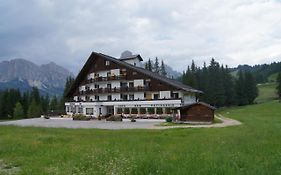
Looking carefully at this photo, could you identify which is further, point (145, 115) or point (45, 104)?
point (45, 104)

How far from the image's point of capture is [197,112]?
48.8 m

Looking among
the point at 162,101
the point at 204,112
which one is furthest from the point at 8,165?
the point at 162,101

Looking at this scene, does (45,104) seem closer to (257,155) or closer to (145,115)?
(145,115)

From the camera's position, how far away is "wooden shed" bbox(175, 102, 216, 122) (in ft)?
156

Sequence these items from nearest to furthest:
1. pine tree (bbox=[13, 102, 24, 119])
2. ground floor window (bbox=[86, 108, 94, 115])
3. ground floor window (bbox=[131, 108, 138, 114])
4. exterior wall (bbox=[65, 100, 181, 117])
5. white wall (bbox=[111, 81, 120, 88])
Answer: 1. exterior wall (bbox=[65, 100, 181, 117])
2. ground floor window (bbox=[131, 108, 138, 114])
3. white wall (bbox=[111, 81, 120, 88])
4. ground floor window (bbox=[86, 108, 94, 115])
5. pine tree (bbox=[13, 102, 24, 119])

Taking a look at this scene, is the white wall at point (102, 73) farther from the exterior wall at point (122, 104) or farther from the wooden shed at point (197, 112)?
the wooden shed at point (197, 112)

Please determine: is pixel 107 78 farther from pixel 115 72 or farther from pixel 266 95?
pixel 266 95

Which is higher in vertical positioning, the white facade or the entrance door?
the white facade

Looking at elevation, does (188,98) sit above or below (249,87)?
below

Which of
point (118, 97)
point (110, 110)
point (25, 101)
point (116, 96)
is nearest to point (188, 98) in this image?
point (118, 97)

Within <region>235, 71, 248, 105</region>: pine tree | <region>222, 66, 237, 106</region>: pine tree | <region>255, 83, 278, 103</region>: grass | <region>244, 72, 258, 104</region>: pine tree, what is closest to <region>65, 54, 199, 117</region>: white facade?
<region>222, 66, 237, 106</region>: pine tree

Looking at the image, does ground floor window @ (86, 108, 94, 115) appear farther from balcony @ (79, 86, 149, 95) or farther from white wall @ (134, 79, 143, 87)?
white wall @ (134, 79, 143, 87)

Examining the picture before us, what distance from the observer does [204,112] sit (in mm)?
48062

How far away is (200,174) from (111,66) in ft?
191
